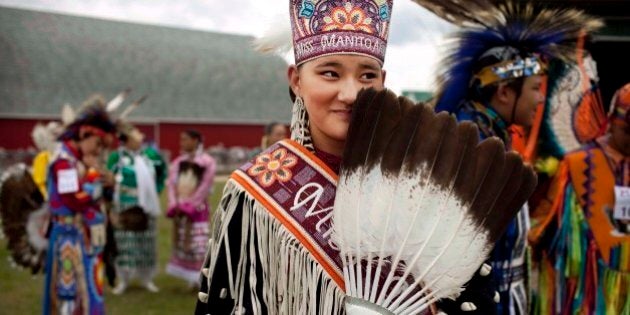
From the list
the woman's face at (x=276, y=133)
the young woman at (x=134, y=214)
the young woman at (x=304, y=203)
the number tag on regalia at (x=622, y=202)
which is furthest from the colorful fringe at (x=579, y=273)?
the young woman at (x=134, y=214)

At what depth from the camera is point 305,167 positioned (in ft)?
6.59

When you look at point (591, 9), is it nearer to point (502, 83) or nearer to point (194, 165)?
point (502, 83)

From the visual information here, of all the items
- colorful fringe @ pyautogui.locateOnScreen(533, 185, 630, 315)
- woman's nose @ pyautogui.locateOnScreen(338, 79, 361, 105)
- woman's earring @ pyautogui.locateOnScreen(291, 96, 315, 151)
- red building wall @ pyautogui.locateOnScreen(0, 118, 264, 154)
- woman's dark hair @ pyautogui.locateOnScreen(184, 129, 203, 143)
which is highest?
red building wall @ pyautogui.locateOnScreen(0, 118, 264, 154)

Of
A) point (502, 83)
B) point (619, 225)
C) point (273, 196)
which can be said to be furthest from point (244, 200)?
point (619, 225)

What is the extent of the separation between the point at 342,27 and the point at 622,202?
8.09ft

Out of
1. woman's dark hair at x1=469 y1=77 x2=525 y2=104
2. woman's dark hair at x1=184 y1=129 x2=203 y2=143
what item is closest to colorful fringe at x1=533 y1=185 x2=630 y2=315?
woman's dark hair at x1=469 y1=77 x2=525 y2=104

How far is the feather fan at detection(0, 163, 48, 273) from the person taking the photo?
6422 mm

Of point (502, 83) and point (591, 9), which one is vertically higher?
point (591, 9)

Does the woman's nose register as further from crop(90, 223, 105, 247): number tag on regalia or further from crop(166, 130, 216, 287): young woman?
crop(166, 130, 216, 287): young woman

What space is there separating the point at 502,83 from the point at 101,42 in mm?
32727

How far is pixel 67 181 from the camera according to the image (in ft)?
18.6

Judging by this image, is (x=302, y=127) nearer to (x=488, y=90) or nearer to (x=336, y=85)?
(x=336, y=85)

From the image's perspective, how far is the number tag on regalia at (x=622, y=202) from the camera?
146 inches

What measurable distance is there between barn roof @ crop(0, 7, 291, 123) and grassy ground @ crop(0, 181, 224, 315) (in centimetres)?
2057
